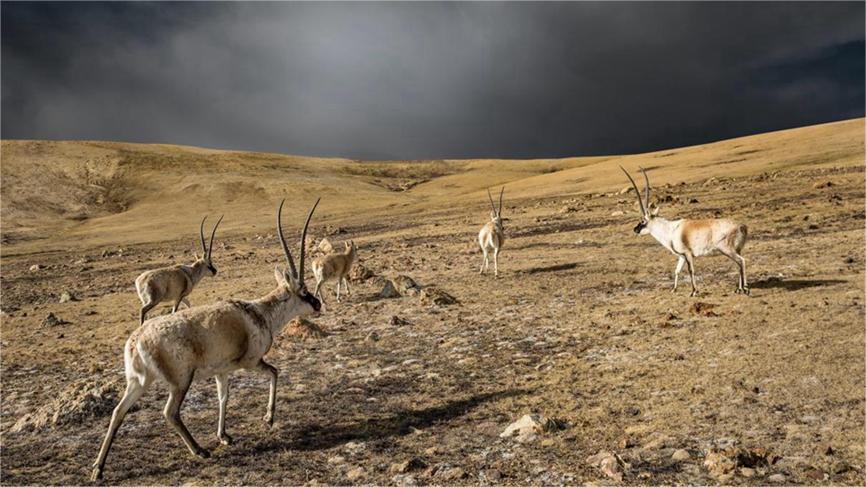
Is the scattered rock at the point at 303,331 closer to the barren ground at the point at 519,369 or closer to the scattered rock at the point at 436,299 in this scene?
the barren ground at the point at 519,369

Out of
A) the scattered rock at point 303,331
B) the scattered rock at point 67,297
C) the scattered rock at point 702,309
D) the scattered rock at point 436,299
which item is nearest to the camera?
the scattered rock at point 702,309

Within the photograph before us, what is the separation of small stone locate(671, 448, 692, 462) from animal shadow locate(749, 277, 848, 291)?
8.32 m

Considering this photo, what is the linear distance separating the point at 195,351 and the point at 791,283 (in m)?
12.9

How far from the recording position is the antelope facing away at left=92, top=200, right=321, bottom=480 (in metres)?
6.93

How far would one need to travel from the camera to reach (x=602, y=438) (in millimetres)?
7035

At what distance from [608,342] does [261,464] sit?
21.7 ft

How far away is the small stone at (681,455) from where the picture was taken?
6.27 meters

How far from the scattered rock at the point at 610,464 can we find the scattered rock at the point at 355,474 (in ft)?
8.51

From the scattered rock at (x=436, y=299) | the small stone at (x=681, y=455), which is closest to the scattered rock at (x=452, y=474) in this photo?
the small stone at (x=681, y=455)

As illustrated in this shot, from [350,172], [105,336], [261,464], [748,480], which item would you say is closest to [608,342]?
[748,480]

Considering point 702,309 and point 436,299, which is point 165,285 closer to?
point 436,299

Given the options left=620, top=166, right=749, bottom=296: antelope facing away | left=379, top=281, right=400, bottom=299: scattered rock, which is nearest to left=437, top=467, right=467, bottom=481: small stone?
left=620, top=166, right=749, bottom=296: antelope facing away

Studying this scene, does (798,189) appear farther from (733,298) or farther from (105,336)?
(105,336)

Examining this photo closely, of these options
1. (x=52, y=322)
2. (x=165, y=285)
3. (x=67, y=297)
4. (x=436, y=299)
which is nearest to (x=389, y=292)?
(x=436, y=299)
